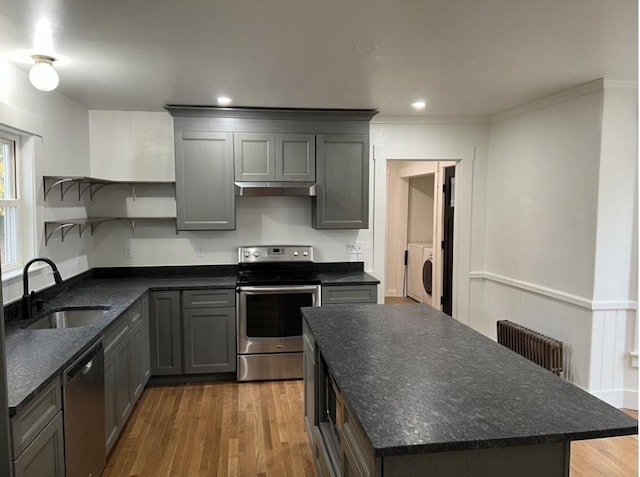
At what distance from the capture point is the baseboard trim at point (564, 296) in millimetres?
3346

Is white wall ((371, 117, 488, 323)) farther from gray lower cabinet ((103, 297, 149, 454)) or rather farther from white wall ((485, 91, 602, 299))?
gray lower cabinet ((103, 297, 149, 454))

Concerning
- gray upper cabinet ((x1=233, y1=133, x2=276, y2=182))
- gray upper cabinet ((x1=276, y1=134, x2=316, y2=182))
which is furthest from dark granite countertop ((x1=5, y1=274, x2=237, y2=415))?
→ gray upper cabinet ((x1=276, y1=134, x2=316, y2=182))

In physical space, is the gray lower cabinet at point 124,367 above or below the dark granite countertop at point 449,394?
below

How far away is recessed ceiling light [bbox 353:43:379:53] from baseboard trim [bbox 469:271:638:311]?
7.85 ft

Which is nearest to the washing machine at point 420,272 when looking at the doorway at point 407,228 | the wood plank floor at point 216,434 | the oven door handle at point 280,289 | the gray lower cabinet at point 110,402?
the doorway at point 407,228

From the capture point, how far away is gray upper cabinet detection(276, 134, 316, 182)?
4.19 m

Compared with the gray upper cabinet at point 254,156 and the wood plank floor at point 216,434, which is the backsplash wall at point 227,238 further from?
the wood plank floor at point 216,434

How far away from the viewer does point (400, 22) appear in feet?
7.12

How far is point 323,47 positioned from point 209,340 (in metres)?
2.61

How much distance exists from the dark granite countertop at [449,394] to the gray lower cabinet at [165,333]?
75.8 inches

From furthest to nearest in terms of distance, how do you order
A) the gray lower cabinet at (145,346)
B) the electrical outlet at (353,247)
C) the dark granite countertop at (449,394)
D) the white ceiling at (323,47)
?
1. the electrical outlet at (353,247)
2. the gray lower cabinet at (145,346)
3. the white ceiling at (323,47)
4. the dark granite countertop at (449,394)

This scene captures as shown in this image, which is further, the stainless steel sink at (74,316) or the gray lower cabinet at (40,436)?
the stainless steel sink at (74,316)

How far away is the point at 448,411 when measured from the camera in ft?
4.86

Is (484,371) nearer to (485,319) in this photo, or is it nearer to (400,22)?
(400,22)
